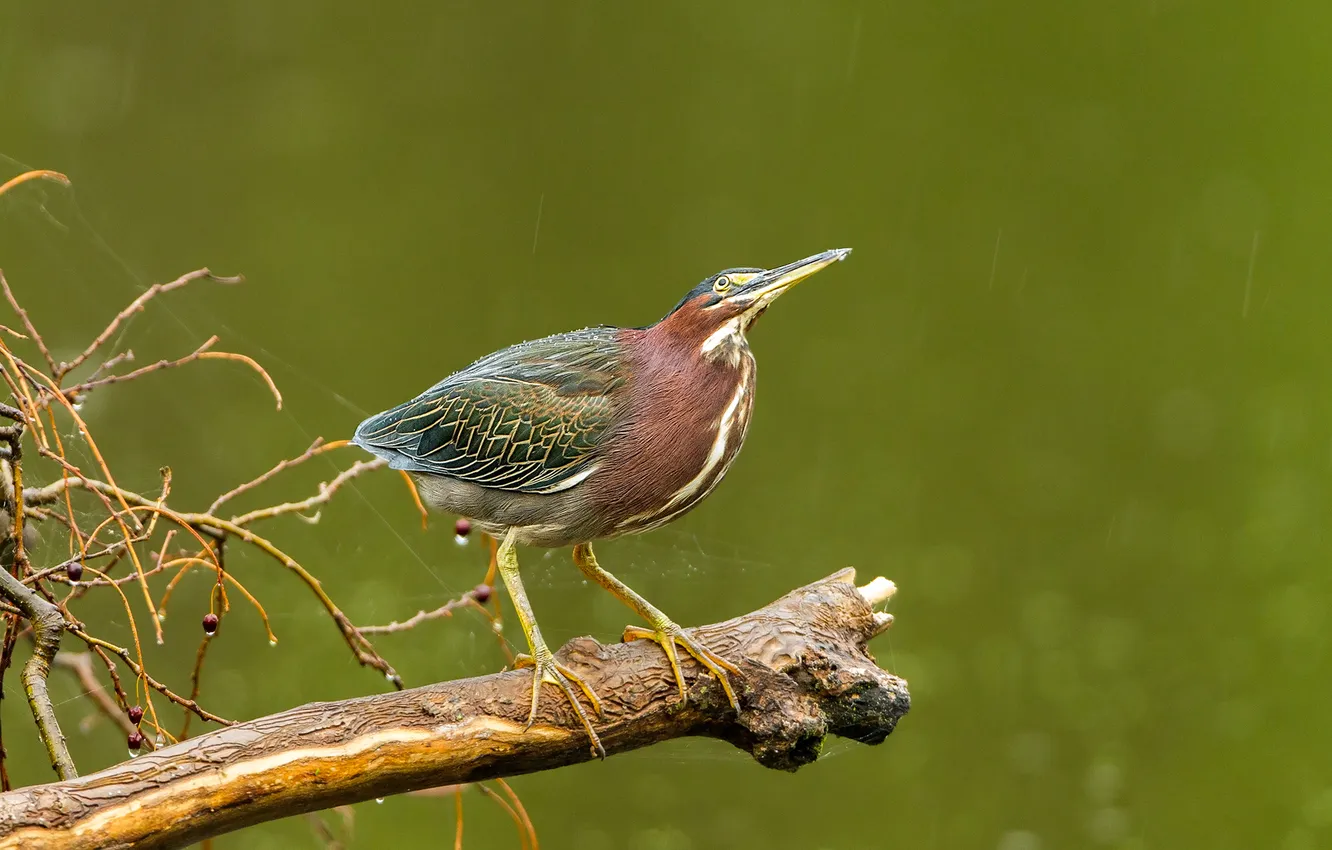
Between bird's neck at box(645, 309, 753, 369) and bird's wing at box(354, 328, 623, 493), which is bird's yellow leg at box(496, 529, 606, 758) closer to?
bird's wing at box(354, 328, 623, 493)

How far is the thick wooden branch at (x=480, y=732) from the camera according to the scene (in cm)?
112

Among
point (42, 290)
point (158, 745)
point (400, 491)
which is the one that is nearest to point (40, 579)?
point (158, 745)

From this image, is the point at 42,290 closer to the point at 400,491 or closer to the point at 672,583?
the point at 400,491

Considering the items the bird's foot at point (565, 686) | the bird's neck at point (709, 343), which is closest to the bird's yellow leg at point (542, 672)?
the bird's foot at point (565, 686)

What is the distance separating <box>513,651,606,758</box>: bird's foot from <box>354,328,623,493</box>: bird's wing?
187mm

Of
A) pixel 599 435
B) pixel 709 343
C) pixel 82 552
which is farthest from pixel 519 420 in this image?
pixel 82 552

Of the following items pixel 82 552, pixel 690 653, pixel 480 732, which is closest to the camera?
pixel 82 552

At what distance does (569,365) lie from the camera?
138cm

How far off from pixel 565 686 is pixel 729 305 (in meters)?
0.44

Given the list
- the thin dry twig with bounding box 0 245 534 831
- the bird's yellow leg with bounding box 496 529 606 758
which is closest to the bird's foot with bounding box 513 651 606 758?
the bird's yellow leg with bounding box 496 529 606 758

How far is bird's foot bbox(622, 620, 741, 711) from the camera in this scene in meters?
1.37

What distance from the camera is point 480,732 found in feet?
4.16

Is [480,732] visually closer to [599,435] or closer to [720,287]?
[599,435]

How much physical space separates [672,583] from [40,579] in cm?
135
